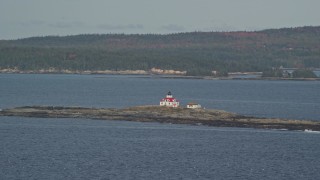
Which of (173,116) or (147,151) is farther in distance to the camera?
(173,116)

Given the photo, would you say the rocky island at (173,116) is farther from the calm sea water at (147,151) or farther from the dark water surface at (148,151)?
the dark water surface at (148,151)

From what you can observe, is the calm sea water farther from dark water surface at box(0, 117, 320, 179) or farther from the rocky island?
the rocky island

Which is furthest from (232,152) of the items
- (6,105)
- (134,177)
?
(6,105)

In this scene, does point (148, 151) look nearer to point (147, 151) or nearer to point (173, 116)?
point (147, 151)

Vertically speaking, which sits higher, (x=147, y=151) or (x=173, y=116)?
(x=173, y=116)

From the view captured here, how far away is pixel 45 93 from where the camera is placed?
194m

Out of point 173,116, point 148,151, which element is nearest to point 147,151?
point 148,151

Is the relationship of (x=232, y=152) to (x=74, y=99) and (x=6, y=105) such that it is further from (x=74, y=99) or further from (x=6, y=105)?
(x=74, y=99)

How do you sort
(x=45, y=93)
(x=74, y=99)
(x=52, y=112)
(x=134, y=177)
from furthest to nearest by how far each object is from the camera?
(x=45, y=93)
(x=74, y=99)
(x=52, y=112)
(x=134, y=177)

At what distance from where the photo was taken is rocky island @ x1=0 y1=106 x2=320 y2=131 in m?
111

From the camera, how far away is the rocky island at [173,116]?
365 feet

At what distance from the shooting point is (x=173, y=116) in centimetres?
11881

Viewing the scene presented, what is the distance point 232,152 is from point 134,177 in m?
19.2

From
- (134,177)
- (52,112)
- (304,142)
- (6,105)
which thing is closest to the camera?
(134,177)
